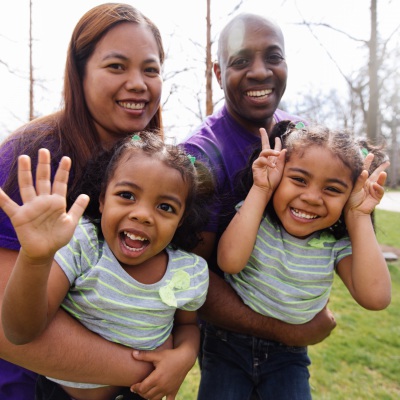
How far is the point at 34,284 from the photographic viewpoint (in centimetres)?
119

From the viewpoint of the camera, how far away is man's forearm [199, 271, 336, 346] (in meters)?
2.00

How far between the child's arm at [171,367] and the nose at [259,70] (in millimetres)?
1549

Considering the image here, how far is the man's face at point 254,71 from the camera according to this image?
2379 mm

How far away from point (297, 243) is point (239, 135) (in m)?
0.79

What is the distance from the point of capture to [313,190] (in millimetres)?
1825

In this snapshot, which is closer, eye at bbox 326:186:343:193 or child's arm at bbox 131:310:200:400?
child's arm at bbox 131:310:200:400

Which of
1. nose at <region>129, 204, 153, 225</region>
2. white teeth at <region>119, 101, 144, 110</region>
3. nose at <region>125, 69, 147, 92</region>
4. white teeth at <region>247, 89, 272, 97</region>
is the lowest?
nose at <region>129, 204, 153, 225</region>

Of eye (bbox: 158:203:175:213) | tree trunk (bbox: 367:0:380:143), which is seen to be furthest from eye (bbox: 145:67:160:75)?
tree trunk (bbox: 367:0:380:143)

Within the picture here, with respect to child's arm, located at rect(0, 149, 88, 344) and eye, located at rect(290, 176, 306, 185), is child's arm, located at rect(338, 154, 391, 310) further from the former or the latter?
child's arm, located at rect(0, 149, 88, 344)

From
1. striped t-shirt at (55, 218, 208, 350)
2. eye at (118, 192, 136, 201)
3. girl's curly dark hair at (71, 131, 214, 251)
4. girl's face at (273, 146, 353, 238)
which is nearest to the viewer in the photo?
striped t-shirt at (55, 218, 208, 350)

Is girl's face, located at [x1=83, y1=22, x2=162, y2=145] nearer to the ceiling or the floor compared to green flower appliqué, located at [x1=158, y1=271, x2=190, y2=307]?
nearer to the ceiling

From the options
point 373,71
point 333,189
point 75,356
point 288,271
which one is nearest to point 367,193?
point 333,189

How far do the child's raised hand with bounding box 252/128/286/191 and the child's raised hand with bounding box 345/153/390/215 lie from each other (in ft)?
1.25

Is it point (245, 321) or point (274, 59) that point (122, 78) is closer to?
point (274, 59)
